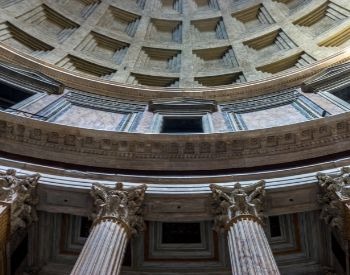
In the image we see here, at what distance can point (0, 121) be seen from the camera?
16531 mm

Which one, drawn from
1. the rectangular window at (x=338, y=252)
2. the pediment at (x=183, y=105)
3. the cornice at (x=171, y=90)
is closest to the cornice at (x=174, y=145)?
the rectangular window at (x=338, y=252)

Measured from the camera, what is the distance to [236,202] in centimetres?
1379

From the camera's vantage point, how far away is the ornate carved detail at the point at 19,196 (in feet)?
42.9

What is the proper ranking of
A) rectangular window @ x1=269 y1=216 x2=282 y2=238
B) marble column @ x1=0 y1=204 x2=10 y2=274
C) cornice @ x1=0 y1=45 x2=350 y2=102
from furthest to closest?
cornice @ x1=0 y1=45 x2=350 y2=102, rectangular window @ x1=269 y1=216 x2=282 y2=238, marble column @ x1=0 y1=204 x2=10 y2=274

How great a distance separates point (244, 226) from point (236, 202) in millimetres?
1128

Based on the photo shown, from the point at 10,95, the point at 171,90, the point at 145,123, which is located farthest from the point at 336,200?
the point at 10,95

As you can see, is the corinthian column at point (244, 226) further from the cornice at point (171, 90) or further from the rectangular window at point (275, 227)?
the cornice at point (171, 90)

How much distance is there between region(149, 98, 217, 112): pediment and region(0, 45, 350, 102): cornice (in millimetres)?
1554

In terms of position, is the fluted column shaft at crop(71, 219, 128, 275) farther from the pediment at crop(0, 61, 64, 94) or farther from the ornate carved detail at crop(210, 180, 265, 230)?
the pediment at crop(0, 61, 64, 94)

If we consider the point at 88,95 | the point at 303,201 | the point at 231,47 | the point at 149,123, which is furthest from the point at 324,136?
the point at 231,47

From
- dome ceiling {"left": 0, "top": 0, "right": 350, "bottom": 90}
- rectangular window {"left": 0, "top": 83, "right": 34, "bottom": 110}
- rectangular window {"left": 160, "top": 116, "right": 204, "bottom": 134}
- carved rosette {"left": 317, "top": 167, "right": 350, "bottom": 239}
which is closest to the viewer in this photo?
carved rosette {"left": 317, "top": 167, "right": 350, "bottom": 239}

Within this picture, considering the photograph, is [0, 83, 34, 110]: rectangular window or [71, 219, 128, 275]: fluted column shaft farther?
[0, 83, 34, 110]: rectangular window

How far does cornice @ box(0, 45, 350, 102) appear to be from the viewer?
81.9 ft

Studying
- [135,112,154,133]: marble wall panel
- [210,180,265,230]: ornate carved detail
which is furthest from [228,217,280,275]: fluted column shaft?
[135,112,154,133]: marble wall panel
